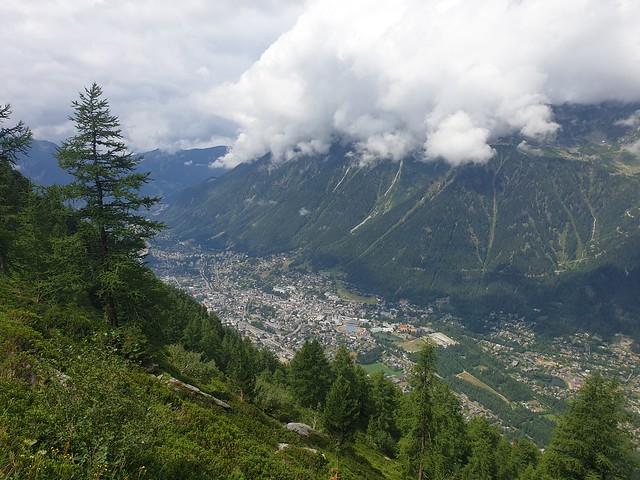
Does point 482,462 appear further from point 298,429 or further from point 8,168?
point 8,168

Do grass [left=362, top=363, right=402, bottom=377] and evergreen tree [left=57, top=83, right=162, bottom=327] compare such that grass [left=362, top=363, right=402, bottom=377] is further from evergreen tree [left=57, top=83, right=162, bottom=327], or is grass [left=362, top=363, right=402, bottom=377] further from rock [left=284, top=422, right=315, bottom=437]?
evergreen tree [left=57, top=83, right=162, bottom=327]

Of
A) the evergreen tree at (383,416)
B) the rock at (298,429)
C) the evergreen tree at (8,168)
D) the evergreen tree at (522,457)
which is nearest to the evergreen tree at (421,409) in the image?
the rock at (298,429)

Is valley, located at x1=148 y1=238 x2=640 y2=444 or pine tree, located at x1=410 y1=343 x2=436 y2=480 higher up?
pine tree, located at x1=410 y1=343 x2=436 y2=480

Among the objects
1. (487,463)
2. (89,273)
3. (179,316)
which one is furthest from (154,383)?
(179,316)

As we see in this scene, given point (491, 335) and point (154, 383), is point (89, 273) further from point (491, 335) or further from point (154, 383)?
→ point (491, 335)

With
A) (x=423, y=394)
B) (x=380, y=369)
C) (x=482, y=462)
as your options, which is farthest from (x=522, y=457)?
(x=380, y=369)

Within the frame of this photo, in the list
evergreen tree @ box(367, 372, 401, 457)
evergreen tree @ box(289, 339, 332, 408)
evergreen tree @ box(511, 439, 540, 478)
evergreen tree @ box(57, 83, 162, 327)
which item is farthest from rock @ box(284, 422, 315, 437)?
evergreen tree @ box(511, 439, 540, 478)
